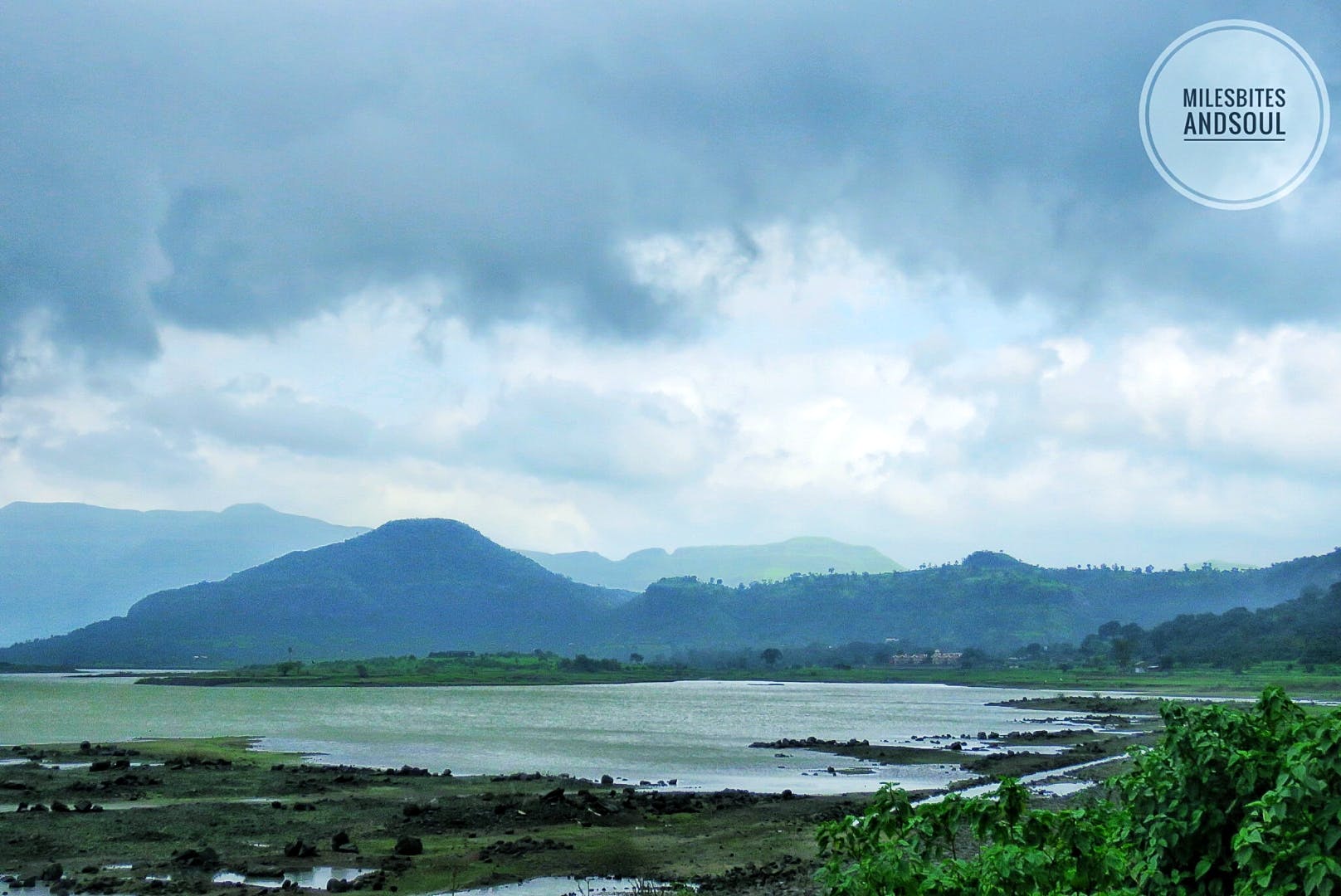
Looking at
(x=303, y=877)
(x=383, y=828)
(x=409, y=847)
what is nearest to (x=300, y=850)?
(x=303, y=877)

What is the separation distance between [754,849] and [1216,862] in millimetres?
23641

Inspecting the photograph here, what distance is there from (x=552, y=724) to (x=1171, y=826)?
84.8 m

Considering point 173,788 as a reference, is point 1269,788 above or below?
above

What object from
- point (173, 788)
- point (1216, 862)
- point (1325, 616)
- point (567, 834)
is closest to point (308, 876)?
point (567, 834)

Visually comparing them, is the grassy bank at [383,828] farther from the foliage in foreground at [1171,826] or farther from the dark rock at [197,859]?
the foliage in foreground at [1171,826]

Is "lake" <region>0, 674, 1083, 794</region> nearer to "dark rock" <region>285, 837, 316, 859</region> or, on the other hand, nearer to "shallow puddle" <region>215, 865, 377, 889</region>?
"dark rock" <region>285, 837, 316, 859</region>

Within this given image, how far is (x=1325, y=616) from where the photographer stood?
180 metres

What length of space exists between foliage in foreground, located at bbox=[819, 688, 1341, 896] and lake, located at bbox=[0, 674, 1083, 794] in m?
37.6

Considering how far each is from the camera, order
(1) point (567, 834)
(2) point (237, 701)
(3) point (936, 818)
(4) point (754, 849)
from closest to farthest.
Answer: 1. (3) point (936, 818)
2. (4) point (754, 849)
3. (1) point (567, 834)
4. (2) point (237, 701)

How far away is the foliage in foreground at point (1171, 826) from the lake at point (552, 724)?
3760 cm

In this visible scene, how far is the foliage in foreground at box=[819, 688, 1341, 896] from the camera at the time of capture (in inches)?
259

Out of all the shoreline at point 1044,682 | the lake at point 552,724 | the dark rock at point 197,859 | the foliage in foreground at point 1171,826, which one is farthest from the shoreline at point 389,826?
the shoreline at point 1044,682

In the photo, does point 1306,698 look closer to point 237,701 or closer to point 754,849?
point 754,849

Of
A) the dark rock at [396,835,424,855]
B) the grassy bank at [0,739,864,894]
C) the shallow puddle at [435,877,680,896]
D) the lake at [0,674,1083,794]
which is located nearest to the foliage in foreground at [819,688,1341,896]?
the shallow puddle at [435,877,680,896]
